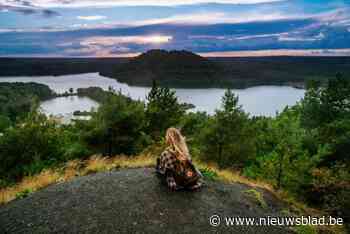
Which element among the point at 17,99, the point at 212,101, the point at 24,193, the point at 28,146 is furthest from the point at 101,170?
the point at 17,99

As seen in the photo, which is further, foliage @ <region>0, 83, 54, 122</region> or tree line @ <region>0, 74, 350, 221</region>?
foliage @ <region>0, 83, 54, 122</region>

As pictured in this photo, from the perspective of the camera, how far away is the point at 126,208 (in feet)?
24.1

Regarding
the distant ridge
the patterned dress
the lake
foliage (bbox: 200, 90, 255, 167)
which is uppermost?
the distant ridge

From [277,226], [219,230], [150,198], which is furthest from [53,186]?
[277,226]

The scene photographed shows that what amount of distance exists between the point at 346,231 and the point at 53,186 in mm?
7854

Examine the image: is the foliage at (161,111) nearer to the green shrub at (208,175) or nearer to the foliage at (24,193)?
the green shrub at (208,175)

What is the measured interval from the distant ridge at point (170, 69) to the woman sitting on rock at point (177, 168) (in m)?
141

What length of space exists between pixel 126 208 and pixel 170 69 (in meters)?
158

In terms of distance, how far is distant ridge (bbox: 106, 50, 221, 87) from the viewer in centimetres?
15675

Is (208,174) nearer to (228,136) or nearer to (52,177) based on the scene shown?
(52,177)

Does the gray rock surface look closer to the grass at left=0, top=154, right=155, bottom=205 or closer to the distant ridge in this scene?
the grass at left=0, top=154, right=155, bottom=205

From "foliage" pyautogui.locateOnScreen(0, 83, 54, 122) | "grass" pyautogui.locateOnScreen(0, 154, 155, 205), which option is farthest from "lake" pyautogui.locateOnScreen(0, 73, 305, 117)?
"grass" pyautogui.locateOnScreen(0, 154, 155, 205)

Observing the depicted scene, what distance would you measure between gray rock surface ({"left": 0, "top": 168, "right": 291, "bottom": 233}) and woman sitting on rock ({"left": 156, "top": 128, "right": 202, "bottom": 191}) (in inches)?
9.0

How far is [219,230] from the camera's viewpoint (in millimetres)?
6969
